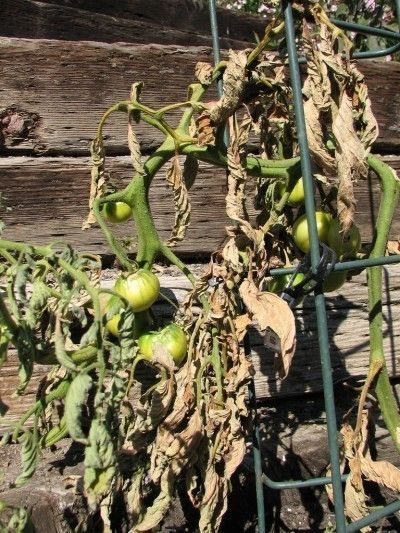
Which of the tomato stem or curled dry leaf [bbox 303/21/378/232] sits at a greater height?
curled dry leaf [bbox 303/21/378/232]

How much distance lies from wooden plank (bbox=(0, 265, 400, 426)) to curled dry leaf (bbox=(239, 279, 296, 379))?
41 centimetres

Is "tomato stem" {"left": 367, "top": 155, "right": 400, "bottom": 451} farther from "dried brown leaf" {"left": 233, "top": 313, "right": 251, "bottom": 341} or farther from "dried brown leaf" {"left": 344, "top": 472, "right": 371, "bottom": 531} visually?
"dried brown leaf" {"left": 233, "top": 313, "right": 251, "bottom": 341}

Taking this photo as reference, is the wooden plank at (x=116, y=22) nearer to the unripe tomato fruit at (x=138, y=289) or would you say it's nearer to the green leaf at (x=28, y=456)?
the unripe tomato fruit at (x=138, y=289)

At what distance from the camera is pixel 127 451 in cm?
95

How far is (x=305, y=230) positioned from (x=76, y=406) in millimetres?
444

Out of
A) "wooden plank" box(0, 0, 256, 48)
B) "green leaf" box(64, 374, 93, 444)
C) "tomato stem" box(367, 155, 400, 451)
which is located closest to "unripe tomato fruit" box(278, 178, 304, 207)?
"tomato stem" box(367, 155, 400, 451)

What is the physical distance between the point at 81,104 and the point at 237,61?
0.58 meters

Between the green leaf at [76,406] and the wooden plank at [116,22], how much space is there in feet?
3.73

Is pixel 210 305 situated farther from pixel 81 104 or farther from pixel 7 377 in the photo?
pixel 81 104

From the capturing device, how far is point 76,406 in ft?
2.30

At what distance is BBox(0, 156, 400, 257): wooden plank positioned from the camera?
1354mm

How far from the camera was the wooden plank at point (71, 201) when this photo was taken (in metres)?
1.35

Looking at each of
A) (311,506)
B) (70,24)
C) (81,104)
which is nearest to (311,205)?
(311,506)

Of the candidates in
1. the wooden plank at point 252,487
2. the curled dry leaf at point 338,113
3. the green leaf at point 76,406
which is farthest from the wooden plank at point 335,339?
the green leaf at point 76,406
